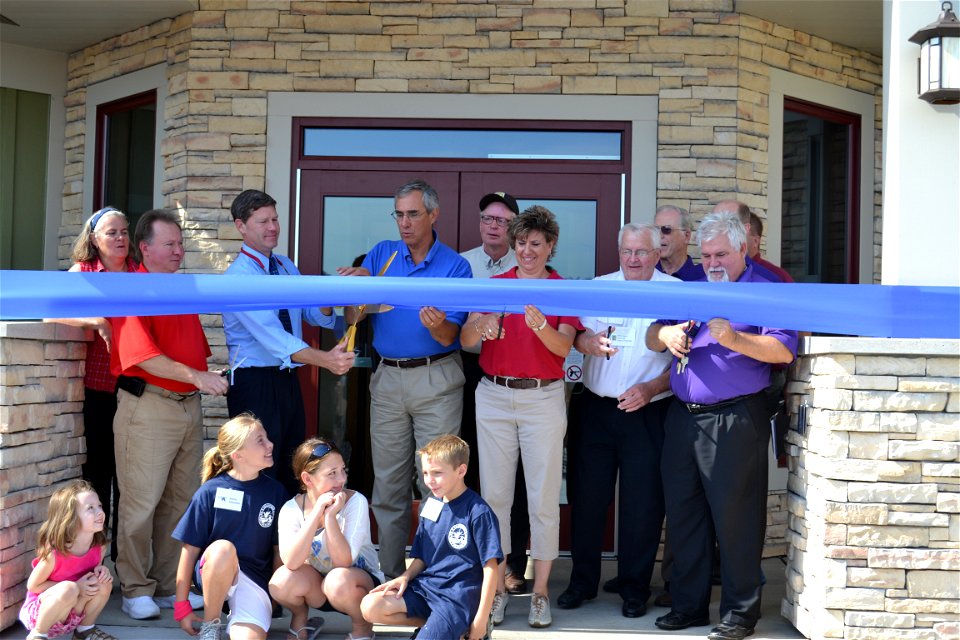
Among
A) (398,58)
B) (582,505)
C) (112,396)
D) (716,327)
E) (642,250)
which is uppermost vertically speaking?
(398,58)

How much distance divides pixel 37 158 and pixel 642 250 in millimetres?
4615

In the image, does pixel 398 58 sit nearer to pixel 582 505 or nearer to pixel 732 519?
pixel 582 505

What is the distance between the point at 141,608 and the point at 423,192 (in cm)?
243

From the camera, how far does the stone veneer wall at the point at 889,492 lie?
4.44m

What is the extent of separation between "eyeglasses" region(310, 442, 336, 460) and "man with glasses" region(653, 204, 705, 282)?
213cm

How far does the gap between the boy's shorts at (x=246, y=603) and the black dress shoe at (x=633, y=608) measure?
1.70 meters

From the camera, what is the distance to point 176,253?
17.3 feet

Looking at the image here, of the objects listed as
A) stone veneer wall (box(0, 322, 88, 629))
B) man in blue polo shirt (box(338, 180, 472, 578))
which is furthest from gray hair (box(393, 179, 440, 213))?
stone veneer wall (box(0, 322, 88, 629))

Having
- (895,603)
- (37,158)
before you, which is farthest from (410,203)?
(37,158)

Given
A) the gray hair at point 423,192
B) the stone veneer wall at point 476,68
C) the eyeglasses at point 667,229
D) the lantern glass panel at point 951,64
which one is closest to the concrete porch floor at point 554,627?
the eyeglasses at point 667,229

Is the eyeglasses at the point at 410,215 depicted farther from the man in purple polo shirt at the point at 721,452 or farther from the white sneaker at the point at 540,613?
the white sneaker at the point at 540,613

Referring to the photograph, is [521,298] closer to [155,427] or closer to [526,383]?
[526,383]

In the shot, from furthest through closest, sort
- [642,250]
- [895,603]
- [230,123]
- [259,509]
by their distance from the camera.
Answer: [230,123] → [642,250] → [259,509] → [895,603]

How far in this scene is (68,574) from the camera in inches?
179
